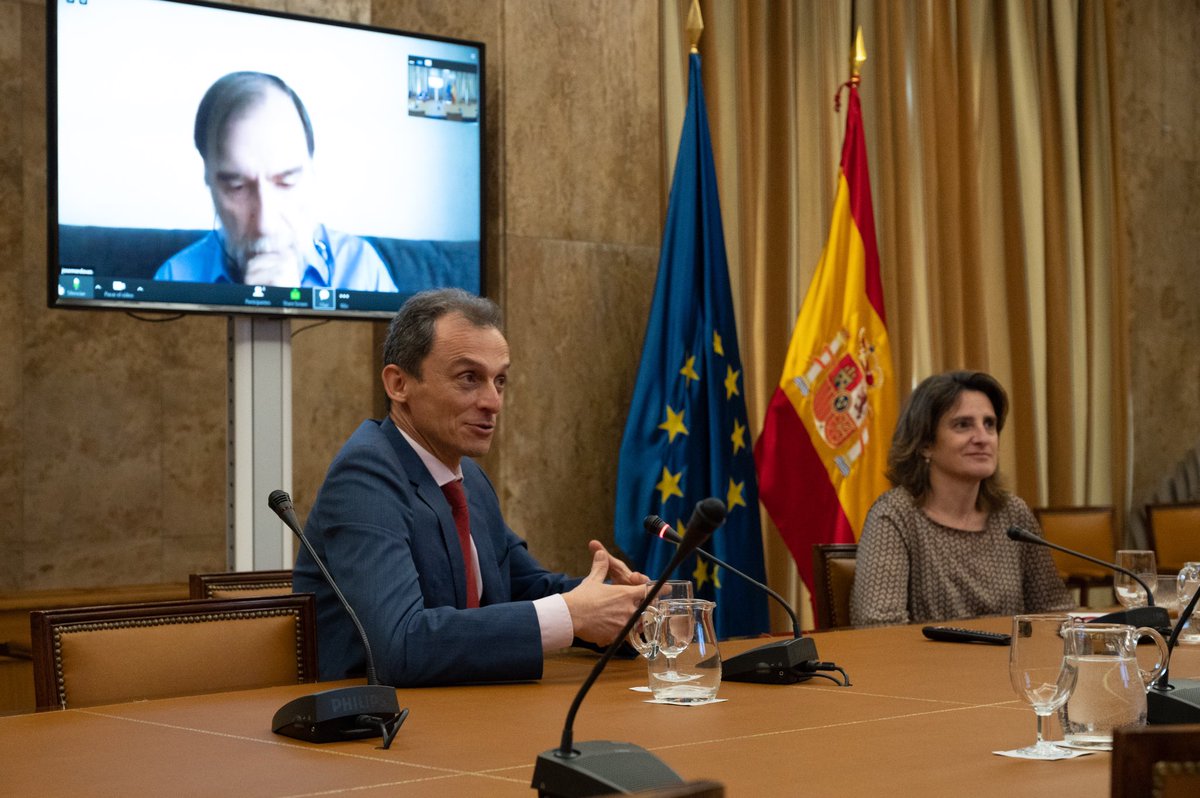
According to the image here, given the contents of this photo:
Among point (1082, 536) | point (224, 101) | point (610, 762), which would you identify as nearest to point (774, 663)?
point (610, 762)

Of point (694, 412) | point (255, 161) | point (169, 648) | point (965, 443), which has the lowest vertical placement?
point (169, 648)

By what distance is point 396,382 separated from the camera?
2.96m

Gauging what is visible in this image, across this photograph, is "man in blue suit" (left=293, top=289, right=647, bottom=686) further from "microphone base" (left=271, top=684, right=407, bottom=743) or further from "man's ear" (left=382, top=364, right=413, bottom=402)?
"microphone base" (left=271, top=684, right=407, bottom=743)

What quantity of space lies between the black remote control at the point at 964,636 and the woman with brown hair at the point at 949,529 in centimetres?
74

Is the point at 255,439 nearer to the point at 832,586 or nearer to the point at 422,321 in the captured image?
the point at 422,321

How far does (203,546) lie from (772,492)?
2.04 m

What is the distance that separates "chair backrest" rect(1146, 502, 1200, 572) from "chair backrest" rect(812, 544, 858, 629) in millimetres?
3194

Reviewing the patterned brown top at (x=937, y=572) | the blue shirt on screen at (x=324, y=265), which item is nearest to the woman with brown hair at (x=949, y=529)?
the patterned brown top at (x=937, y=572)

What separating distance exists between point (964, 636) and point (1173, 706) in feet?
3.84

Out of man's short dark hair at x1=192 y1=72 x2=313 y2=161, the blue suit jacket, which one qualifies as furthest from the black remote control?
man's short dark hair at x1=192 y1=72 x2=313 y2=161

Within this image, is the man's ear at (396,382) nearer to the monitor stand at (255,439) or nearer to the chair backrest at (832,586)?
the chair backrest at (832,586)

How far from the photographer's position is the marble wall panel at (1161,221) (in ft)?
25.3

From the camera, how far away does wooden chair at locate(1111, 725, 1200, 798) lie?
979 millimetres

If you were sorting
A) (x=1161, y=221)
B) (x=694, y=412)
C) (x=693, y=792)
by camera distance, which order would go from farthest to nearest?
(x=1161, y=221) → (x=694, y=412) → (x=693, y=792)
